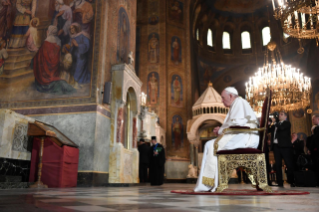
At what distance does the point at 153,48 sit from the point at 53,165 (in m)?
14.2

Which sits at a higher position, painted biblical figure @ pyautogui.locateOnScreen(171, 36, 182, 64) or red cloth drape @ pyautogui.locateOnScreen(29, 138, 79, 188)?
painted biblical figure @ pyautogui.locateOnScreen(171, 36, 182, 64)

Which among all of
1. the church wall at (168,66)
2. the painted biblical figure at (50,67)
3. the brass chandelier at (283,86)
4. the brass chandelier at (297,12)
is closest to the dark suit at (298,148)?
the brass chandelier at (297,12)

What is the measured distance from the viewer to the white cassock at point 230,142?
161 inches

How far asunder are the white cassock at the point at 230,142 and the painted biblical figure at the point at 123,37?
6.69m

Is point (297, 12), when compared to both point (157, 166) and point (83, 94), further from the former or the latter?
point (83, 94)

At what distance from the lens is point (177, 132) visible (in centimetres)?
1923

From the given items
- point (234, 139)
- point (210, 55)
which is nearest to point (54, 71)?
point (234, 139)

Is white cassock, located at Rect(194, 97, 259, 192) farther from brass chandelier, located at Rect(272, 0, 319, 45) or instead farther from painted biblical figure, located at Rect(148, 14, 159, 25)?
painted biblical figure, located at Rect(148, 14, 159, 25)

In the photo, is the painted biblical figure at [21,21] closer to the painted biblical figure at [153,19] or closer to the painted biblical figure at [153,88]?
the painted biblical figure at [153,88]

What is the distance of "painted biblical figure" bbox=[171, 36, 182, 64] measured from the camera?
20242 millimetres

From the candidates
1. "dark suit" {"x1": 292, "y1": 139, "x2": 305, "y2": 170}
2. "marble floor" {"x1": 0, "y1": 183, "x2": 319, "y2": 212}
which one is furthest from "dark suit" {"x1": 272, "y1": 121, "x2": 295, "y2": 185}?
"marble floor" {"x1": 0, "y1": 183, "x2": 319, "y2": 212}

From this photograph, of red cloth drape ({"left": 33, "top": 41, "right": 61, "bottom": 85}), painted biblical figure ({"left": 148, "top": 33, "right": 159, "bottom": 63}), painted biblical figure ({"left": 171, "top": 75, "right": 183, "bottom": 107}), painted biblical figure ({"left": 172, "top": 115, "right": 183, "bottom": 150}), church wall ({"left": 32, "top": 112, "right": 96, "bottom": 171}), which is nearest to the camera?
church wall ({"left": 32, "top": 112, "right": 96, "bottom": 171})

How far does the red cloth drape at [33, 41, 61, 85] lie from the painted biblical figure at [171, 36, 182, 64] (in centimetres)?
1161

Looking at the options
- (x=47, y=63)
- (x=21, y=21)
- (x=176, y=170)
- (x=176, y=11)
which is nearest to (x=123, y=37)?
(x=47, y=63)
